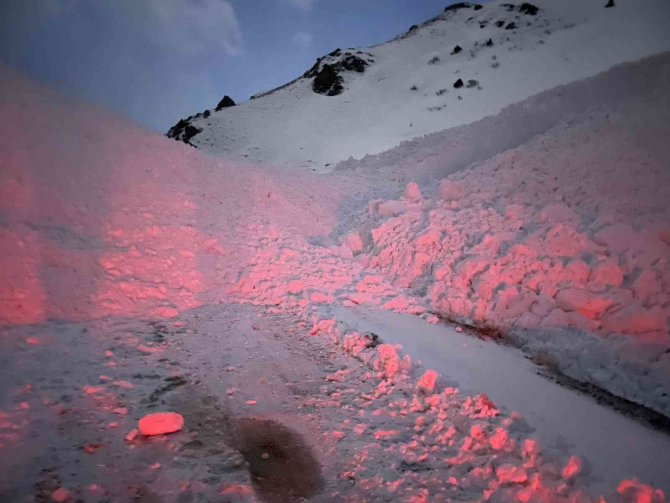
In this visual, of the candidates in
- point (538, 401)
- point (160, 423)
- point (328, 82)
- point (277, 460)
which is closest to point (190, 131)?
point (328, 82)

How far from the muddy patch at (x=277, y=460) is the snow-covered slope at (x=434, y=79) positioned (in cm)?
1831

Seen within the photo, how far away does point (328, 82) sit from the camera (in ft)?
97.9

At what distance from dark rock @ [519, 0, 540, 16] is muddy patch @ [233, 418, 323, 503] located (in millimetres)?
35654

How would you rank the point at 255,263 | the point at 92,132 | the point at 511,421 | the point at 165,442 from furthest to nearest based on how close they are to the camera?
the point at 92,132 → the point at 255,263 → the point at 511,421 → the point at 165,442

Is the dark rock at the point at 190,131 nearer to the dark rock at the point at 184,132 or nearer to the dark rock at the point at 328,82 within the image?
the dark rock at the point at 184,132

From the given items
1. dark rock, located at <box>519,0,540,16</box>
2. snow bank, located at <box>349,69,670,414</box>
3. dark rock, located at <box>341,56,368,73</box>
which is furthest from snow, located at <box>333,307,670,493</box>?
dark rock, located at <box>519,0,540,16</box>

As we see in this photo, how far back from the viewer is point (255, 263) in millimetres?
5887

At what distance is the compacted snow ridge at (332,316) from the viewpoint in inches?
96.2

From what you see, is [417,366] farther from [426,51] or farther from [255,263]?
[426,51]

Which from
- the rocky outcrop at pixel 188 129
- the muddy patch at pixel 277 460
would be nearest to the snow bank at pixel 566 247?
the muddy patch at pixel 277 460

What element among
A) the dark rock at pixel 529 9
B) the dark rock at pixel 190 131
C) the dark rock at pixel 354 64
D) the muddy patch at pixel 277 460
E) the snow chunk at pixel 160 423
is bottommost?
the muddy patch at pixel 277 460

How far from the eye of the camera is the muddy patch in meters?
2.32

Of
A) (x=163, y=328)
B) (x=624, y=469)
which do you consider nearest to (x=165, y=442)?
(x=163, y=328)

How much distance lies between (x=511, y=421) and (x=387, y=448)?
1.00 meters
